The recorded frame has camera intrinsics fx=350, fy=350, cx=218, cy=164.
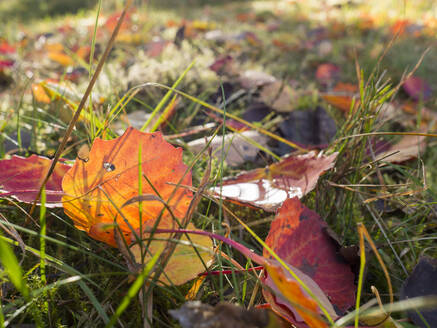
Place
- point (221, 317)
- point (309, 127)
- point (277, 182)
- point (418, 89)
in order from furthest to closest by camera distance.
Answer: point (418, 89), point (309, 127), point (277, 182), point (221, 317)

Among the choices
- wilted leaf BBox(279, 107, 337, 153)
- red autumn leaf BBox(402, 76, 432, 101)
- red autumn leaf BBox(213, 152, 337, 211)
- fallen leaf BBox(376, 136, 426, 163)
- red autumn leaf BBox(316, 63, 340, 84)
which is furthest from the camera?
red autumn leaf BBox(316, 63, 340, 84)

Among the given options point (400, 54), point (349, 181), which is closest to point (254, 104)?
point (349, 181)

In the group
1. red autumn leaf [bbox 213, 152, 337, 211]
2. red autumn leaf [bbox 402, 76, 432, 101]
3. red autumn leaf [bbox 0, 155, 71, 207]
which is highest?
red autumn leaf [bbox 0, 155, 71, 207]

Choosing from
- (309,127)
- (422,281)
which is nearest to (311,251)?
(422,281)

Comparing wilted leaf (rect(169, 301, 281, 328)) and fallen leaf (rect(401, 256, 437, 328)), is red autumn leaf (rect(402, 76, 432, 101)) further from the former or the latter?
wilted leaf (rect(169, 301, 281, 328))

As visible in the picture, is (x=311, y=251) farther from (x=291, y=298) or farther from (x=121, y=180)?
(x=121, y=180)

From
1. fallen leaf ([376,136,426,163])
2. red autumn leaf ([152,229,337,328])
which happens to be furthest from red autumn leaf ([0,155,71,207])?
fallen leaf ([376,136,426,163])
